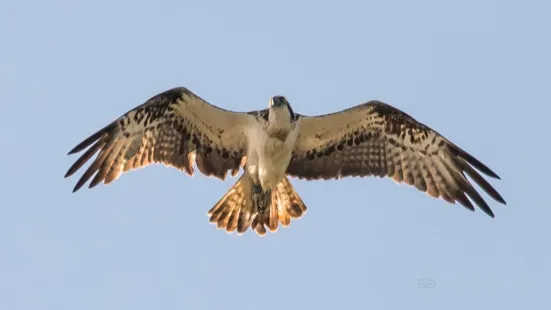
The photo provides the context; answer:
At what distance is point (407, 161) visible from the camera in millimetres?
14570

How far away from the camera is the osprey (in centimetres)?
1377

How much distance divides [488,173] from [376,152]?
1.64m

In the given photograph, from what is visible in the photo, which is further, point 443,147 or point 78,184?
point 443,147

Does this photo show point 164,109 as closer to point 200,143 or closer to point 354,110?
point 200,143

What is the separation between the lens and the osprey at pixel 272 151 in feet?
45.2

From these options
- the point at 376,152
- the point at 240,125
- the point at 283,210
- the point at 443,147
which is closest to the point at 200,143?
the point at 240,125

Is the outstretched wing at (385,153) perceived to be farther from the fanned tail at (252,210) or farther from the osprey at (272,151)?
the fanned tail at (252,210)

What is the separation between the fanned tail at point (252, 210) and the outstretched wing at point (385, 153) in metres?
0.35

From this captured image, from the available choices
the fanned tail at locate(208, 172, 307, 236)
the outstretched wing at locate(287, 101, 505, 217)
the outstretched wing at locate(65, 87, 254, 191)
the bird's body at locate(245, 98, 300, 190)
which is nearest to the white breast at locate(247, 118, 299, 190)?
the bird's body at locate(245, 98, 300, 190)

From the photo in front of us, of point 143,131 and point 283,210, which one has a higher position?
point 143,131

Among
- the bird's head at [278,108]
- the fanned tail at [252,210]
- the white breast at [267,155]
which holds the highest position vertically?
the bird's head at [278,108]

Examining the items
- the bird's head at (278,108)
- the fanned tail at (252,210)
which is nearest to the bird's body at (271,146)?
the bird's head at (278,108)

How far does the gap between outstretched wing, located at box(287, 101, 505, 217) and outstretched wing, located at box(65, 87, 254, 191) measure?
97 cm

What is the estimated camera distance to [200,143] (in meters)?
14.2
